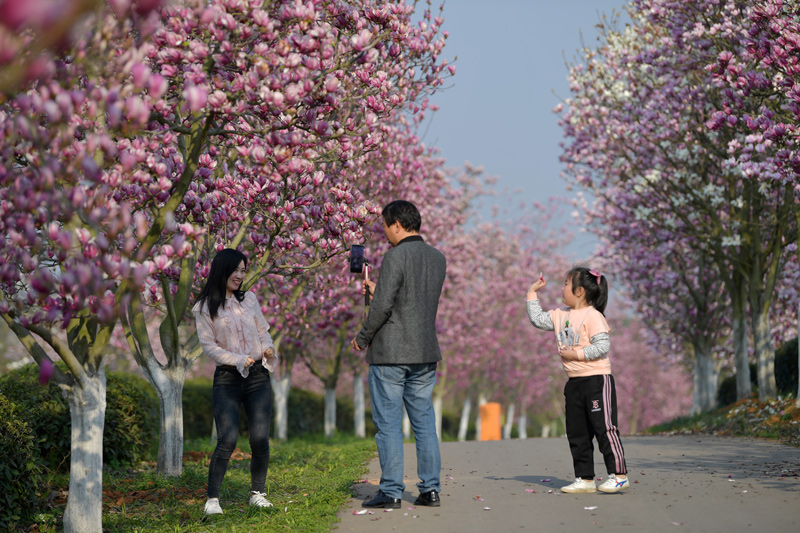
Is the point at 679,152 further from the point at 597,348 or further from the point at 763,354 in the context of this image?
the point at 597,348

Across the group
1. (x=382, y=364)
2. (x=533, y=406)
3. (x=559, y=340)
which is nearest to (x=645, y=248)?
(x=559, y=340)

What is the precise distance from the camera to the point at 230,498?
23.5ft

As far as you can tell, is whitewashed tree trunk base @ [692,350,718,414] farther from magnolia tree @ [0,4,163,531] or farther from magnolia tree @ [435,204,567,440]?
magnolia tree @ [0,4,163,531]

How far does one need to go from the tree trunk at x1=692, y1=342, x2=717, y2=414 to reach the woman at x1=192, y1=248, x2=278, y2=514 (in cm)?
1643

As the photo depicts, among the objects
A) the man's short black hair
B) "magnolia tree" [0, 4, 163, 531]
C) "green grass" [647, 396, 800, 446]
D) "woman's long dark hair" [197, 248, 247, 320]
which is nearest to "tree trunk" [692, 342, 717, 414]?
"green grass" [647, 396, 800, 446]

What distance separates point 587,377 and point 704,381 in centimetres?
1558

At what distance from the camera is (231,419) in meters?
6.12

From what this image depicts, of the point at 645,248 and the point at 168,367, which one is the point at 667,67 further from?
the point at 168,367

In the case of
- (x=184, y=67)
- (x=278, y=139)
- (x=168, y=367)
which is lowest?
(x=168, y=367)

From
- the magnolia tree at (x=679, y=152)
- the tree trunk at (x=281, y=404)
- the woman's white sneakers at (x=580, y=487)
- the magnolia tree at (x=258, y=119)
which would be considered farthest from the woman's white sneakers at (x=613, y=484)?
the tree trunk at (x=281, y=404)

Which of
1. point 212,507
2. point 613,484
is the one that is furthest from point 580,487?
point 212,507

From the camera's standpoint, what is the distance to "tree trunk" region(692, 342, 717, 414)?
66.4ft

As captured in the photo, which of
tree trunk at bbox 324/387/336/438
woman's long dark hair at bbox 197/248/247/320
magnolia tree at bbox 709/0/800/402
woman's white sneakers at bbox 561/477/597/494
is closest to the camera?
woman's long dark hair at bbox 197/248/247/320

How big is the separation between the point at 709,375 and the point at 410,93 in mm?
14519
